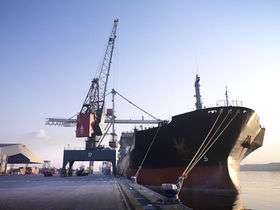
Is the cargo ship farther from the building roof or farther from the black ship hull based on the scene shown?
the building roof

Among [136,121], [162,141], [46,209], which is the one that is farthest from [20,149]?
[46,209]

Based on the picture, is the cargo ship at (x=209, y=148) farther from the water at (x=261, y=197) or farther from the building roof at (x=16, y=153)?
the building roof at (x=16, y=153)

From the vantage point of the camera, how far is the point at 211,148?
28.7m

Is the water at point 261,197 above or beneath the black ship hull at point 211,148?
beneath

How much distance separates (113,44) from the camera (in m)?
82.2

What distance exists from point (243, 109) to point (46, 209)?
22.5 metres

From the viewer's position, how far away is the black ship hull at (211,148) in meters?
27.6

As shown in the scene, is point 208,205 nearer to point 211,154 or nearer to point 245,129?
point 211,154

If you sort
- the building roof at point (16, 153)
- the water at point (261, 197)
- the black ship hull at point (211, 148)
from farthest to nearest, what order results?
the building roof at point (16, 153) < the black ship hull at point (211, 148) < the water at point (261, 197)

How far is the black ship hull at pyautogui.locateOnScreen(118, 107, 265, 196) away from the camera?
2761 cm

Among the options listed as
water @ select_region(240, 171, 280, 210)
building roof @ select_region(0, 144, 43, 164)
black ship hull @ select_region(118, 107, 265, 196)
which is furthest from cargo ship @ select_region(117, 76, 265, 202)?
building roof @ select_region(0, 144, 43, 164)

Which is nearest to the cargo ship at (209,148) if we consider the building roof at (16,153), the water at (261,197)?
the water at (261,197)

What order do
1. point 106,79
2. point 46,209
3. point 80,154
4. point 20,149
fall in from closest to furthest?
point 46,209 → point 80,154 → point 106,79 → point 20,149

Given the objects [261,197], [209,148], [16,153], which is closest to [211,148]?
[209,148]
